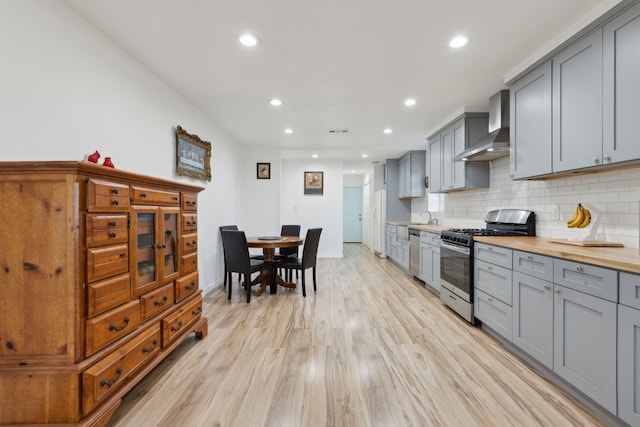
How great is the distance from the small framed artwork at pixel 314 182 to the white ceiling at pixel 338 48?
3087 mm

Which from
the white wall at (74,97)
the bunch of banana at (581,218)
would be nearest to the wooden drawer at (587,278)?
the bunch of banana at (581,218)

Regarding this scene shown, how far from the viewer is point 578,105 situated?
1954 mm

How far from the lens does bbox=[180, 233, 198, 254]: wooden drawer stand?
2.25 metres

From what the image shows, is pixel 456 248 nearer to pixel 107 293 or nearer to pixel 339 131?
pixel 339 131

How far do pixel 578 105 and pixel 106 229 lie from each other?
309 cm

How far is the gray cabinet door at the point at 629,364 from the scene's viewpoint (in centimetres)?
133

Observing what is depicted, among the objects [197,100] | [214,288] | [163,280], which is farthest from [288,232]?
[163,280]

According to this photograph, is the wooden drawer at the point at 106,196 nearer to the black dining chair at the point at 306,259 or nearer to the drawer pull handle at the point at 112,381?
the drawer pull handle at the point at 112,381

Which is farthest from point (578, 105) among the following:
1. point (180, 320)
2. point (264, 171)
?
point (264, 171)

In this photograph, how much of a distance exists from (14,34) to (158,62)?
1070 mm

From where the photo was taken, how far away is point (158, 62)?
2441mm

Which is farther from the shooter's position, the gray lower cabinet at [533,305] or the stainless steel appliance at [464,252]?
the stainless steel appliance at [464,252]

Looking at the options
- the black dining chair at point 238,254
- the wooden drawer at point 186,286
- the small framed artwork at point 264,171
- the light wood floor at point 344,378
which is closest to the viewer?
the light wood floor at point 344,378

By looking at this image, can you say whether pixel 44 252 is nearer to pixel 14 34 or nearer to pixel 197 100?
pixel 14 34
